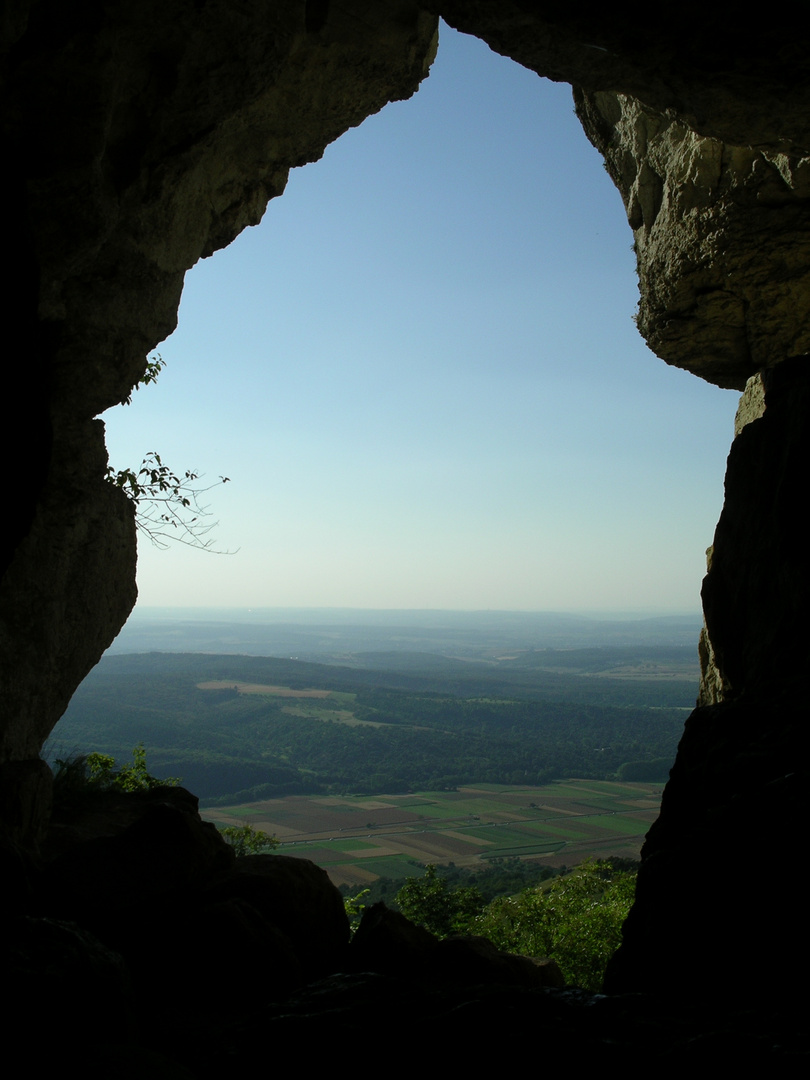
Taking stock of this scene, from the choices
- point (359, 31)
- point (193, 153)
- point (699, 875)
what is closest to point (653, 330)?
point (359, 31)

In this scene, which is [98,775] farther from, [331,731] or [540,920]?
[331,731]

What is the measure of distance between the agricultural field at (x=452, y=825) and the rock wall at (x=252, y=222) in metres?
28.8

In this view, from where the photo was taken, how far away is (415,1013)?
16.1 ft

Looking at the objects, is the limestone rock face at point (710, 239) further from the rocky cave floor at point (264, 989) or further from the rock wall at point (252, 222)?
the rocky cave floor at point (264, 989)

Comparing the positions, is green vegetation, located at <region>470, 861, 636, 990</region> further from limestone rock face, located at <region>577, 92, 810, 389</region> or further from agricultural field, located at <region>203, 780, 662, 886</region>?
agricultural field, located at <region>203, 780, 662, 886</region>

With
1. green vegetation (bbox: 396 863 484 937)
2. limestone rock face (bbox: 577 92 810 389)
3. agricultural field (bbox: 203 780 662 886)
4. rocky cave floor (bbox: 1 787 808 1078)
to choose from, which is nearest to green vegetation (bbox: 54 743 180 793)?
rocky cave floor (bbox: 1 787 808 1078)

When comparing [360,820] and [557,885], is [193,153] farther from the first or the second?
[360,820]

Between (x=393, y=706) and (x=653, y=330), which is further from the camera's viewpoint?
(x=393, y=706)

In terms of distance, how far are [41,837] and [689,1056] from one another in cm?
725

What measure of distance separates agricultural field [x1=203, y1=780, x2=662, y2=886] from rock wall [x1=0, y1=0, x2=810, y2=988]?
28.8 m

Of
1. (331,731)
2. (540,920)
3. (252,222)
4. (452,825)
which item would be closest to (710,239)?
(252,222)

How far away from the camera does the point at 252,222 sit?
12.2 metres

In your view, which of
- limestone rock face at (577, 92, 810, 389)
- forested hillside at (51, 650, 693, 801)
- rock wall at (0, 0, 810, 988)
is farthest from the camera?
forested hillside at (51, 650, 693, 801)

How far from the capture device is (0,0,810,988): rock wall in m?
6.35
